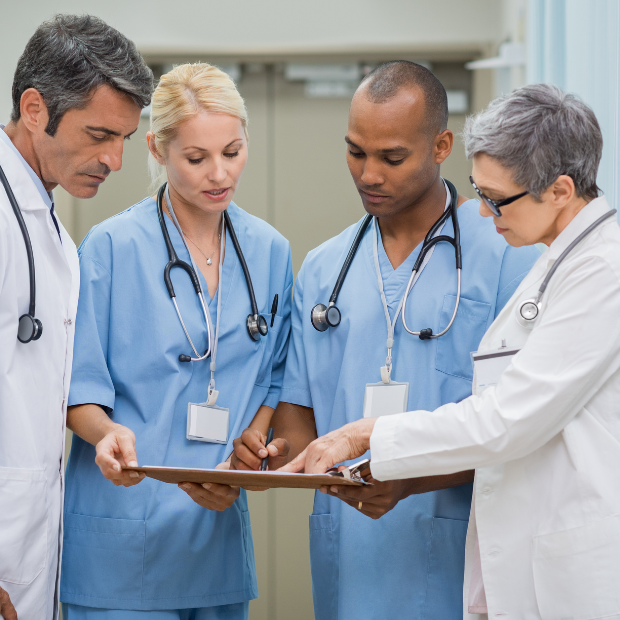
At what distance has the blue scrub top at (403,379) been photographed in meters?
1.61

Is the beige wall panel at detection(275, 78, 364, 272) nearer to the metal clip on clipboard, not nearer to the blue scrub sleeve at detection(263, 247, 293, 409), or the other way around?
the blue scrub sleeve at detection(263, 247, 293, 409)

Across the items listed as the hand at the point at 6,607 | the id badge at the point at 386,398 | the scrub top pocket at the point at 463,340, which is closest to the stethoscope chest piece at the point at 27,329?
the hand at the point at 6,607

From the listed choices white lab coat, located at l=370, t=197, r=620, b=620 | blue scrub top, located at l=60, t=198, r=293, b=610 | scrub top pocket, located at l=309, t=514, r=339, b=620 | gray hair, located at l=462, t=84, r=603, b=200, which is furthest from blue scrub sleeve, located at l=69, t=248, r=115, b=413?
gray hair, located at l=462, t=84, r=603, b=200

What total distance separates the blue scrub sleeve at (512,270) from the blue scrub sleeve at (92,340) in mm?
875

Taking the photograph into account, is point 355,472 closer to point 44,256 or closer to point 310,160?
point 44,256

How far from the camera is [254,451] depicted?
5.30 feet

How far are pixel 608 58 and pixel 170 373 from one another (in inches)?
48.5

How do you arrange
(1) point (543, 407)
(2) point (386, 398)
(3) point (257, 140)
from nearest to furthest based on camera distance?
(1) point (543, 407) → (2) point (386, 398) → (3) point (257, 140)

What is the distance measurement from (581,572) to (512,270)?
2.24 ft

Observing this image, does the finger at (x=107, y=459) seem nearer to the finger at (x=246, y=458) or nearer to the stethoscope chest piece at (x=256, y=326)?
the finger at (x=246, y=458)

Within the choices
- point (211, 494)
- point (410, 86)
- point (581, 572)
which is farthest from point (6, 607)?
point (410, 86)

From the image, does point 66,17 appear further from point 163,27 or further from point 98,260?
point 163,27

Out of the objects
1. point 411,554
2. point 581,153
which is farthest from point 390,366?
point 581,153

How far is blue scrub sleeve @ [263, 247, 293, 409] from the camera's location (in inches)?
73.2
